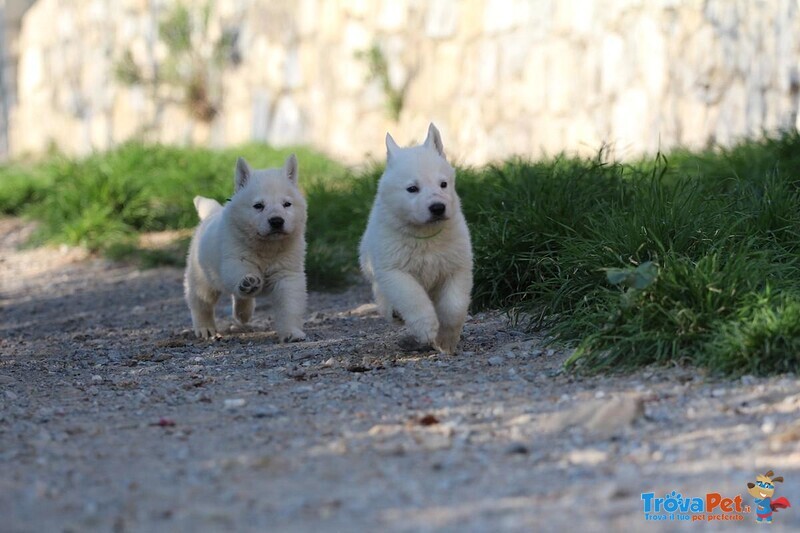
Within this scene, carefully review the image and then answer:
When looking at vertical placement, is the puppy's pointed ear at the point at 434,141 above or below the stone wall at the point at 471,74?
below

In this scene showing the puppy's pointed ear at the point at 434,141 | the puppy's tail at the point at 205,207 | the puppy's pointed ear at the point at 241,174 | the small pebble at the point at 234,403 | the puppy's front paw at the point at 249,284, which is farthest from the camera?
the puppy's tail at the point at 205,207

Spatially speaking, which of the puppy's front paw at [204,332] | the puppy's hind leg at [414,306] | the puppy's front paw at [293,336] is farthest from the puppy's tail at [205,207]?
the puppy's hind leg at [414,306]

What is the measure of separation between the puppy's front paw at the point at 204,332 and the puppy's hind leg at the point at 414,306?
4.60ft

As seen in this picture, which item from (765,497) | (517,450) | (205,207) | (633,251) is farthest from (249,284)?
(765,497)

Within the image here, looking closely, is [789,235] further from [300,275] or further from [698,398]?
[300,275]

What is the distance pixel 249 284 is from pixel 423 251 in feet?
3.15

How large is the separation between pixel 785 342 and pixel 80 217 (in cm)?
699

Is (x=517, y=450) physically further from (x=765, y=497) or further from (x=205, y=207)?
(x=205, y=207)

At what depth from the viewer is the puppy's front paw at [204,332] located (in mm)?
5562

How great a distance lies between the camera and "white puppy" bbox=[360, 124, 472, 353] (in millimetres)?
4445

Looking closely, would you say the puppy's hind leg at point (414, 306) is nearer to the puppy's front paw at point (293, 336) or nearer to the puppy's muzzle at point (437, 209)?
the puppy's muzzle at point (437, 209)

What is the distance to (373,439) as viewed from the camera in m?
3.27

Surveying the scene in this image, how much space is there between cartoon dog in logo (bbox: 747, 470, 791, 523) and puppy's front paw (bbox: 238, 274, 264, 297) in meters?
2.85

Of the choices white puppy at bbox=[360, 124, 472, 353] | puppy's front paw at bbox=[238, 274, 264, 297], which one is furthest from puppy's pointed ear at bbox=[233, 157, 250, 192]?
white puppy at bbox=[360, 124, 472, 353]
